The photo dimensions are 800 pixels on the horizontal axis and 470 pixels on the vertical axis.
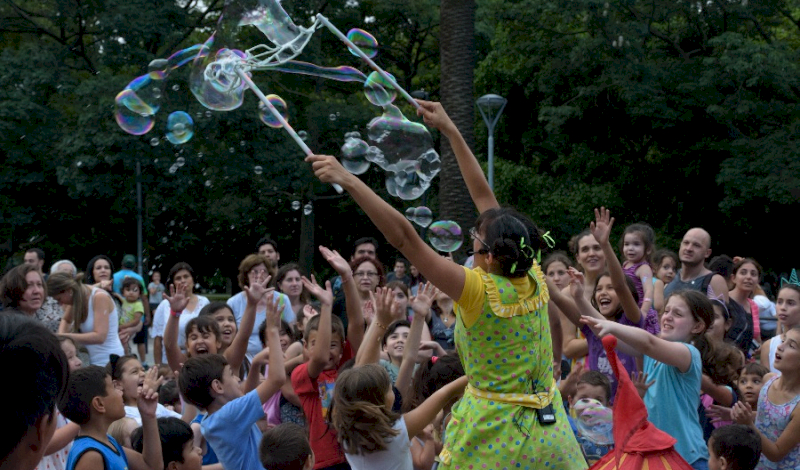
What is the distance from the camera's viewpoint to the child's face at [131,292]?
12.1m

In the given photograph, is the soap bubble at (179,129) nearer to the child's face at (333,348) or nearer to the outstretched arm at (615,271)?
the child's face at (333,348)

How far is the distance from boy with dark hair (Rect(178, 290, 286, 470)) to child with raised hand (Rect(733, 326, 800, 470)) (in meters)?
2.34

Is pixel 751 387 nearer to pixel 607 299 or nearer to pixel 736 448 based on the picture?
pixel 607 299

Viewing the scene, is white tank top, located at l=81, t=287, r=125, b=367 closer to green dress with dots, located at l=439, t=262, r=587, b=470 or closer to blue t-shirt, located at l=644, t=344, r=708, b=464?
Result: blue t-shirt, located at l=644, t=344, r=708, b=464

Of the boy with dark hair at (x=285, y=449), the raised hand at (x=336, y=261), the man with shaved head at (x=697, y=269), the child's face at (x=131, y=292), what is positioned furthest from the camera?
the child's face at (x=131, y=292)

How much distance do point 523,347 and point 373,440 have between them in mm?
785

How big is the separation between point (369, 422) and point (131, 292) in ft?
28.9

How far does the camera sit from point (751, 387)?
5531mm

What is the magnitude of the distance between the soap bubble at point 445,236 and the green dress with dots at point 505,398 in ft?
8.86

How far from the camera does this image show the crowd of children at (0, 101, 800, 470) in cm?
349

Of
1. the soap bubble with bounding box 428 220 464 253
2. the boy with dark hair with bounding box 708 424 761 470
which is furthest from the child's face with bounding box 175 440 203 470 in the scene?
the boy with dark hair with bounding box 708 424 761 470

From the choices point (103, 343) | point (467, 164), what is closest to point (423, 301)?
point (467, 164)

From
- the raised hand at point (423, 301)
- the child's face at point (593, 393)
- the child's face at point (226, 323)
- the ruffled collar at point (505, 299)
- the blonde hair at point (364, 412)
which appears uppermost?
the ruffled collar at point (505, 299)

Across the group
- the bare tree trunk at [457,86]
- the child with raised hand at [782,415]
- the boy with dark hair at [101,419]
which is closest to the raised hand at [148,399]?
the boy with dark hair at [101,419]
